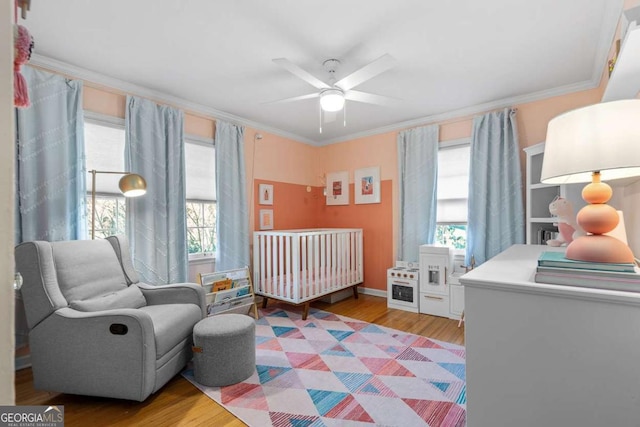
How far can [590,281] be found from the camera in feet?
2.61

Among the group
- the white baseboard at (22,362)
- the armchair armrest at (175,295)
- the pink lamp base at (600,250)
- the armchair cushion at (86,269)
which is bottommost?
the white baseboard at (22,362)

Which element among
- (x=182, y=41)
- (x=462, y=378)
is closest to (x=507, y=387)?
(x=462, y=378)

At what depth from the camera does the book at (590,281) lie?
29.4 inches

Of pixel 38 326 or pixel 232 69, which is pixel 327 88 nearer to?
pixel 232 69

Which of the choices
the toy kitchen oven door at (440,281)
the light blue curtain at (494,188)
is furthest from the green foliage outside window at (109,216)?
the light blue curtain at (494,188)

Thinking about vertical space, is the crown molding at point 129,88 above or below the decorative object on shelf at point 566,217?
above

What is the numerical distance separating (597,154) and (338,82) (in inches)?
65.6

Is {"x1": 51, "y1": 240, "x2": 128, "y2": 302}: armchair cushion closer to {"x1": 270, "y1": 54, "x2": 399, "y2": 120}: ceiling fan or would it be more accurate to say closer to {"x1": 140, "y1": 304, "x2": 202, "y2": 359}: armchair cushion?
{"x1": 140, "y1": 304, "x2": 202, "y2": 359}: armchair cushion

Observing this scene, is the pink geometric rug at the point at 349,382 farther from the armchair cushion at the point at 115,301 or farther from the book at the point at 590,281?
the book at the point at 590,281

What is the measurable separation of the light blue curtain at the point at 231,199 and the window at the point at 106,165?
36.8 inches

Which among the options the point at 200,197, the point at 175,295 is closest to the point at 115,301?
the point at 175,295

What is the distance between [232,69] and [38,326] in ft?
7.36

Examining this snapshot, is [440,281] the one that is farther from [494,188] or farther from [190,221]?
[190,221]

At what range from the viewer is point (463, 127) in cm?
344
